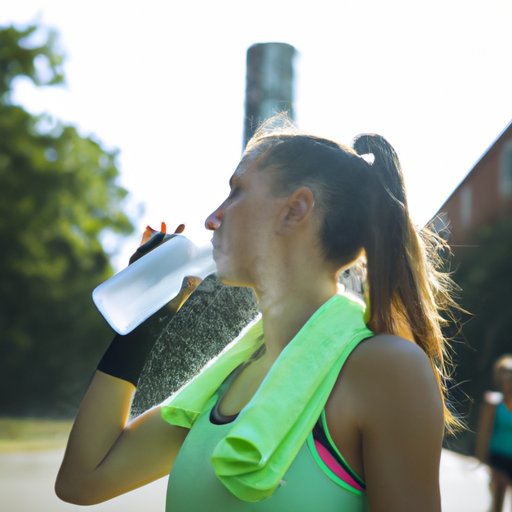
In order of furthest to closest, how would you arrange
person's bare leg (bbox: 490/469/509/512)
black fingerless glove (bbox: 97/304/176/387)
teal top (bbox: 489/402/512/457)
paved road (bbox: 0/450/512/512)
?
paved road (bbox: 0/450/512/512) < person's bare leg (bbox: 490/469/509/512) < teal top (bbox: 489/402/512/457) < black fingerless glove (bbox: 97/304/176/387)

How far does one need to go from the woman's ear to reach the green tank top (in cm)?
33

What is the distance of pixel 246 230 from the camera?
1498mm

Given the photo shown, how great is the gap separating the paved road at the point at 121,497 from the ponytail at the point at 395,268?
6.10 m

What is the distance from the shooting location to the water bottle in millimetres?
1676

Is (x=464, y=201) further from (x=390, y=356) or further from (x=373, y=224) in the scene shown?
(x=390, y=356)

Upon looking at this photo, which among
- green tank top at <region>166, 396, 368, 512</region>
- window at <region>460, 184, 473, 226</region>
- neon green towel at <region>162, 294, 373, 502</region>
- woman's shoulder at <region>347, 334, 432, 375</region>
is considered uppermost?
woman's shoulder at <region>347, 334, 432, 375</region>

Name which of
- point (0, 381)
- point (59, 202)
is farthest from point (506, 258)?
point (0, 381)

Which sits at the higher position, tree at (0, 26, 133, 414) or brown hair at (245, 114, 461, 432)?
brown hair at (245, 114, 461, 432)

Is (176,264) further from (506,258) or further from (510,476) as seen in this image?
(506,258)

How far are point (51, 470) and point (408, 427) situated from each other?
9788mm

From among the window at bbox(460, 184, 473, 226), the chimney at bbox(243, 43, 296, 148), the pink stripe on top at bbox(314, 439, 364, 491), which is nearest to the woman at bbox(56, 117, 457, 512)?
the pink stripe on top at bbox(314, 439, 364, 491)

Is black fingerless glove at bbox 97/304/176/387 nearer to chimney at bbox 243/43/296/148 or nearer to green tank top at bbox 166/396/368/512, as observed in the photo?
green tank top at bbox 166/396/368/512

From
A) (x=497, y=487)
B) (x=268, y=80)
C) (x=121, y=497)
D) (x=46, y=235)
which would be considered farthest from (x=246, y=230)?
(x=46, y=235)

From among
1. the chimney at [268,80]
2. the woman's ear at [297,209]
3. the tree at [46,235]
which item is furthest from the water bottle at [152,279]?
the tree at [46,235]
